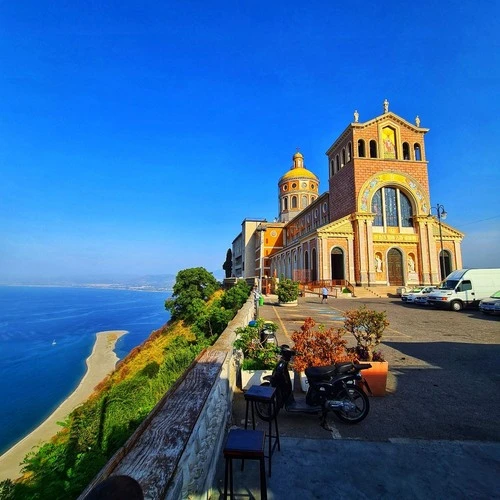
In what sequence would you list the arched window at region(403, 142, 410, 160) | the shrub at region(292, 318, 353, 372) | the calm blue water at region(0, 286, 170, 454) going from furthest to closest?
the arched window at region(403, 142, 410, 160), the calm blue water at region(0, 286, 170, 454), the shrub at region(292, 318, 353, 372)

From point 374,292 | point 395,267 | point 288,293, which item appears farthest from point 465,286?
point 395,267

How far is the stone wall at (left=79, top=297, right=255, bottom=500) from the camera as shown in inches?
60.0

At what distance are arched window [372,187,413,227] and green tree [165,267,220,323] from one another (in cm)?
1952

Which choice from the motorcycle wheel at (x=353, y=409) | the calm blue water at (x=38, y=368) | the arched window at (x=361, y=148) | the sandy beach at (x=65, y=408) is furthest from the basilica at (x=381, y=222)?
the motorcycle wheel at (x=353, y=409)

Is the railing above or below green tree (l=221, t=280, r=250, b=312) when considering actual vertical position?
above

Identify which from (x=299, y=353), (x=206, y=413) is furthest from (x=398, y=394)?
(x=206, y=413)

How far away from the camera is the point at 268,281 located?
108 ft

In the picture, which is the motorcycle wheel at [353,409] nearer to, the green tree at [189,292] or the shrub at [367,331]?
the shrub at [367,331]

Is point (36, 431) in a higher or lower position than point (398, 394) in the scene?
lower

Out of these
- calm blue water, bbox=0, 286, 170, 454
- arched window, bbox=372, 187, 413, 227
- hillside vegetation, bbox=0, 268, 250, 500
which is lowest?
calm blue water, bbox=0, 286, 170, 454

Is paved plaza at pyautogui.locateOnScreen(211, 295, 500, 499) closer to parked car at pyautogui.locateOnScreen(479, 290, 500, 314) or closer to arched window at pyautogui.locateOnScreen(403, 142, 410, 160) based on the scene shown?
parked car at pyautogui.locateOnScreen(479, 290, 500, 314)

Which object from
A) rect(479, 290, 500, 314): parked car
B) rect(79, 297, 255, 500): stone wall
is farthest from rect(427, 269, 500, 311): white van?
rect(79, 297, 255, 500): stone wall

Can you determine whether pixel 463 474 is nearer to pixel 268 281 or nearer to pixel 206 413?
pixel 206 413

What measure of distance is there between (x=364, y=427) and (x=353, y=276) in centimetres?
2798
